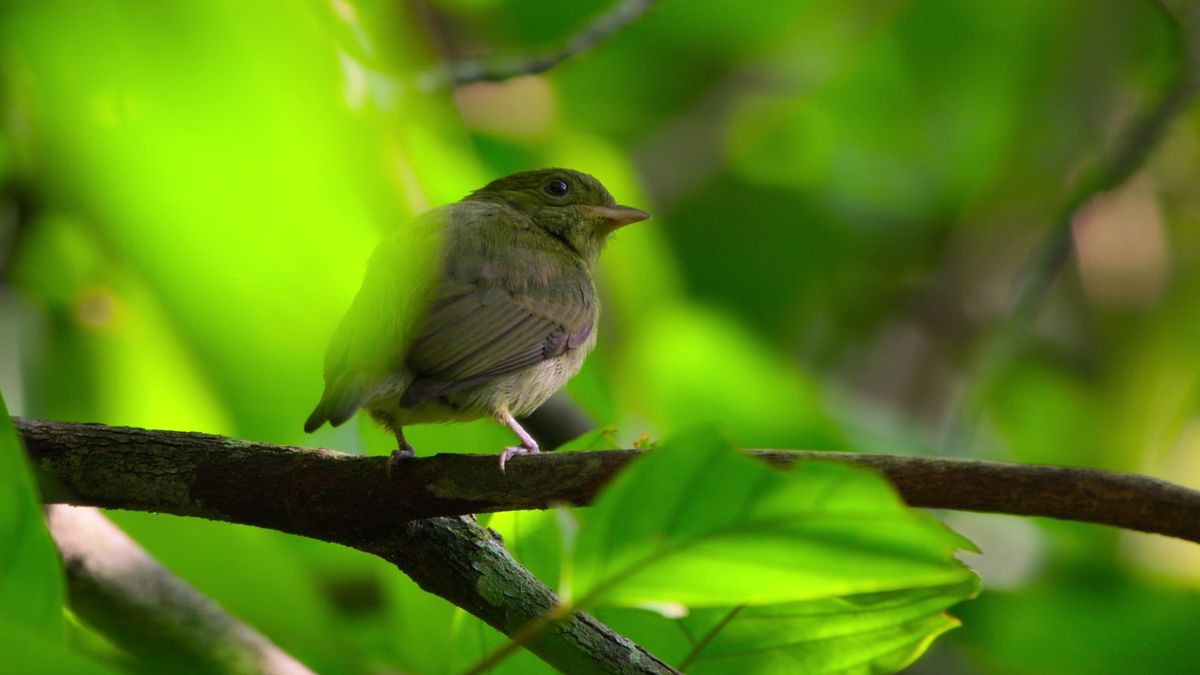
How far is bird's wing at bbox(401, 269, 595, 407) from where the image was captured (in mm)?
3150

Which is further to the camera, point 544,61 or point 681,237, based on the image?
point 681,237

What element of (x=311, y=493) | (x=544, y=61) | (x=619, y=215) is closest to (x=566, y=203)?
(x=619, y=215)

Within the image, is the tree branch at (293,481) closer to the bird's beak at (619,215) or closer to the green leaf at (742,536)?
the green leaf at (742,536)

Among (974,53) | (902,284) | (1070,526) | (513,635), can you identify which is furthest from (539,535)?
(902,284)

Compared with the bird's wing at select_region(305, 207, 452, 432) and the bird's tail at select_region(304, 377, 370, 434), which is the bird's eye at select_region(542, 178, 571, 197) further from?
the bird's tail at select_region(304, 377, 370, 434)

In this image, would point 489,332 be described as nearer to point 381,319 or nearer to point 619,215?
point 381,319

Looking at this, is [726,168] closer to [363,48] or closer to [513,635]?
[363,48]

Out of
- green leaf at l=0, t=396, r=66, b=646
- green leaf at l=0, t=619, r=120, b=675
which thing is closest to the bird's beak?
green leaf at l=0, t=396, r=66, b=646

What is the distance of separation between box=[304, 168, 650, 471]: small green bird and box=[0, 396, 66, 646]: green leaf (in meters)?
0.82

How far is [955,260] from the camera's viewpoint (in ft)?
21.6

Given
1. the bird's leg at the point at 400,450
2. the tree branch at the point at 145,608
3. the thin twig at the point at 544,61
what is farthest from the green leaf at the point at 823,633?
the thin twig at the point at 544,61

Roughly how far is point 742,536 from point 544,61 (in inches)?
101

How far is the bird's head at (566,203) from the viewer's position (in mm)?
4539

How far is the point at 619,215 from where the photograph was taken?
4.46 meters
